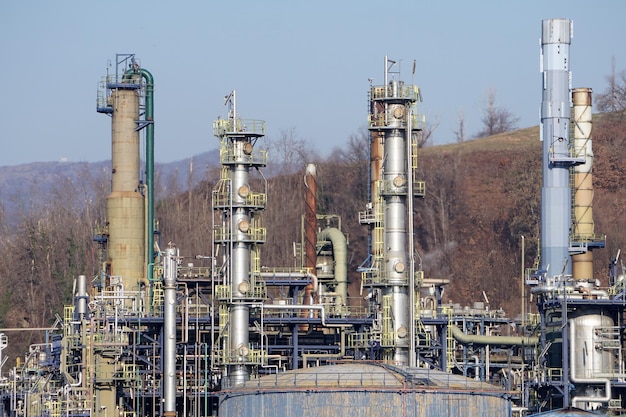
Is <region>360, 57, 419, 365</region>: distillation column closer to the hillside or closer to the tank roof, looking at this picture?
the tank roof

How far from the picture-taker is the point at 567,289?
2936 inches

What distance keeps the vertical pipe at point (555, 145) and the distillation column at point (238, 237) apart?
1458 centimetres

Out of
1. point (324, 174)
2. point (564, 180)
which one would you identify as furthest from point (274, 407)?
point (324, 174)

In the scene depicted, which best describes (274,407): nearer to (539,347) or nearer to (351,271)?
(539,347)

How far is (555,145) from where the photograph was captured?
78.4 metres

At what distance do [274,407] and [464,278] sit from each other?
225ft

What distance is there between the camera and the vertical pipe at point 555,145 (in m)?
77.6

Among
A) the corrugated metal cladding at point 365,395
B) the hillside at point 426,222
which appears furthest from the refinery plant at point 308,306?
the hillside at point 426,222

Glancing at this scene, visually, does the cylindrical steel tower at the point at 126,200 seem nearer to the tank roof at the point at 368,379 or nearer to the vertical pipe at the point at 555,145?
the tank roof at the point at 368,379

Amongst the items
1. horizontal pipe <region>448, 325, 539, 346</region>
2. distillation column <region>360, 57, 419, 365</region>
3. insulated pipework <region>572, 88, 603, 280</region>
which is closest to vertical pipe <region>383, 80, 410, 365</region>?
distillation column <region>360, 57, 419, 365</region>

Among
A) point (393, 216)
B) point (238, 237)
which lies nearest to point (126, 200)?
point (238, 237)

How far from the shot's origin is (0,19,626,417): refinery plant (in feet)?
243

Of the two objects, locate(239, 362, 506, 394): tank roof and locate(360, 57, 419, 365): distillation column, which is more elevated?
locate(360, 57, 419, 365): distillation column

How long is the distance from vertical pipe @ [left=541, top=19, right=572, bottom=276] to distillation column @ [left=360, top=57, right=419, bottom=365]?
696cm
